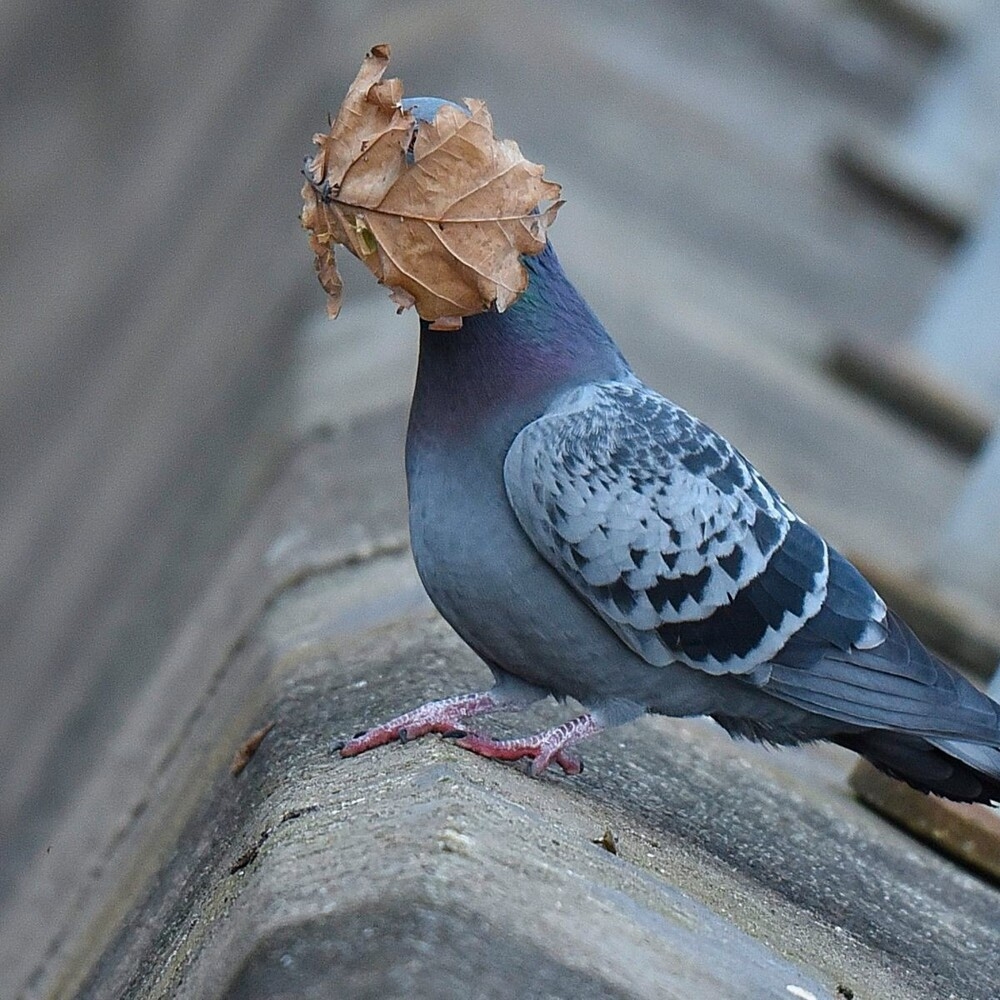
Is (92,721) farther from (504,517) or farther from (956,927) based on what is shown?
(956,927)

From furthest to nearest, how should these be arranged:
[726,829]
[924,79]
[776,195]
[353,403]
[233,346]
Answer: [924,79]
[776,195]
[233,346]
[353,403]
[726,829]

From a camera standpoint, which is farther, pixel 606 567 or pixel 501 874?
pixel 606 567

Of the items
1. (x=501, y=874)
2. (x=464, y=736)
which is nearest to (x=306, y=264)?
(x=464, y=736)

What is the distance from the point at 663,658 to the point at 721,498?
35cm

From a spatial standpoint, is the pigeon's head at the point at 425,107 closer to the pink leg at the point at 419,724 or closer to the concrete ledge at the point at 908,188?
the pink leg at the point at 419,724

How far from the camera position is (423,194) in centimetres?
293

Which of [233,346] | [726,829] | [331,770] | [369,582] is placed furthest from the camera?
[233,346]

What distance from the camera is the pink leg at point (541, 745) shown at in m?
3.23

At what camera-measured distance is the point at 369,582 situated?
4.48m

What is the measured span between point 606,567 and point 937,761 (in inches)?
37.5

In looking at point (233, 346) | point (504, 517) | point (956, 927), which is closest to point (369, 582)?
point (504, 517)

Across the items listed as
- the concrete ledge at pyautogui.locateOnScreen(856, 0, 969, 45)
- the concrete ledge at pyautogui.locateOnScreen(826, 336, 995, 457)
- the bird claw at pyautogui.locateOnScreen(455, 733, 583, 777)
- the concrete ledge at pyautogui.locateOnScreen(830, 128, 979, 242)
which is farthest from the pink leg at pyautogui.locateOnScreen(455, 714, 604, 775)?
the concrete ledge at pyautogui.locateOnScreen(856, 0, 969, 45)

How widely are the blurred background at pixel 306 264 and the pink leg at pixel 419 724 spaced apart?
82.5 inches

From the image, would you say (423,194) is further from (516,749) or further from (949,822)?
(949,822)
